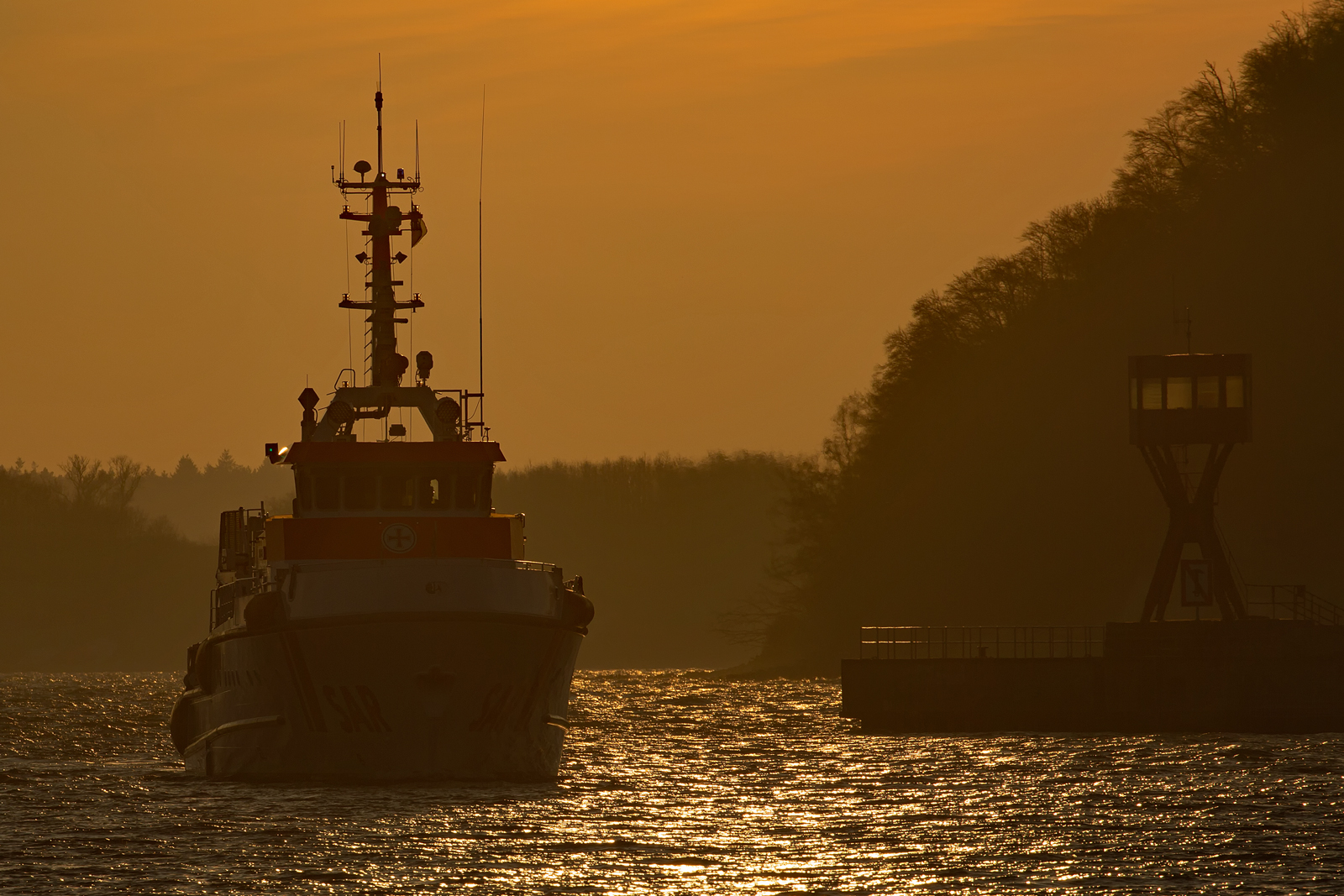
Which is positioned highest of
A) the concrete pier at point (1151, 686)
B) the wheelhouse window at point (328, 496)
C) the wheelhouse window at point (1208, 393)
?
the wheelhouse window at point (1208, 393)

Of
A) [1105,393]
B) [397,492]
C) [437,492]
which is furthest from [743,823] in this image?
[1105,393]

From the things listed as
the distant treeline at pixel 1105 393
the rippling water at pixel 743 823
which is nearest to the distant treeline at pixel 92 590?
the distant treeline at pixel 1105 393

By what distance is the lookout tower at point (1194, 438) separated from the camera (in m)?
57.1

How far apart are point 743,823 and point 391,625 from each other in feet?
22.7

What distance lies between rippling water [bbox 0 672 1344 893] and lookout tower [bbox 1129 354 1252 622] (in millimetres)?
5834

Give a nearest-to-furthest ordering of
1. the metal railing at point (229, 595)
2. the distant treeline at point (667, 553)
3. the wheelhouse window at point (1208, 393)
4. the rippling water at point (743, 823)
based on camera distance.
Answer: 1. the rippling water at point (743, 823)
2. the metal railing at point (229, 595)
3. the wheelhouse window at point (1208, 393)
4. the distant treeline at point (667, 553)

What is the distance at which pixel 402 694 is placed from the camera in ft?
119

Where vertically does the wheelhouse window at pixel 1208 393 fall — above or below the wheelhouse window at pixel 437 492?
above

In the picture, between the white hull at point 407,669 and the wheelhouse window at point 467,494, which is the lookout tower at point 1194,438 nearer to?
the wheelhouse window at point 467,494

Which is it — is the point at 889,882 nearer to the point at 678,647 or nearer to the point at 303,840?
the point at 303,840

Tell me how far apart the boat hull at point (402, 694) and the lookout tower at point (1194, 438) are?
2481cm

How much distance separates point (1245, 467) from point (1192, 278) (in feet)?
31.9

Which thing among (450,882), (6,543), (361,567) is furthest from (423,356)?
(6,543)

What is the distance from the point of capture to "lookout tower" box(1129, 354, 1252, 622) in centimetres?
5709
